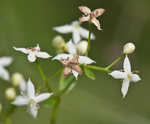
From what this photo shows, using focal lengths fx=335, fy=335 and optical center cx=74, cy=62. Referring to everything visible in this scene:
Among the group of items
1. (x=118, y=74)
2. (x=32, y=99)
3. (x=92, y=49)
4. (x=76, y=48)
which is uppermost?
(x=76, y=48)

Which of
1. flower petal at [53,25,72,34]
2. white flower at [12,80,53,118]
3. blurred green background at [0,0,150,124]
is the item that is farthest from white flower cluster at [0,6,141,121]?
blurred green background at [0,0,150,124]

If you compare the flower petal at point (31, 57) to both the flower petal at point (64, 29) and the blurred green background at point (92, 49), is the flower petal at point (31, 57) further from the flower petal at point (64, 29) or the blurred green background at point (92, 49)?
the blurred green background at point (92, 49)

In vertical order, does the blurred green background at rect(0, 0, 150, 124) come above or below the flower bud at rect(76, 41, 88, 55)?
below

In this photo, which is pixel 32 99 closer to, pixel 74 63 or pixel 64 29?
pixel 74 63

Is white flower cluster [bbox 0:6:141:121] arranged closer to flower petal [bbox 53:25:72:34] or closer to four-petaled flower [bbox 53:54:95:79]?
four-petaled flower [bbox 53:54:95:79]

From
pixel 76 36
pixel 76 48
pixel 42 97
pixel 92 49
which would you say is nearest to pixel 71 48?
pixel 76 48

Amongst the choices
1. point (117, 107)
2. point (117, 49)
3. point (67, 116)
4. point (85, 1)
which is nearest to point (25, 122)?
point (67, 116)

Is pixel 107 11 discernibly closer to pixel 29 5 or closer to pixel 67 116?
pixel 29 5

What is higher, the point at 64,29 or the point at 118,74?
the point at 64,29

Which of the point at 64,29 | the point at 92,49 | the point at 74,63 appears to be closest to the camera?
the point at 74,63
